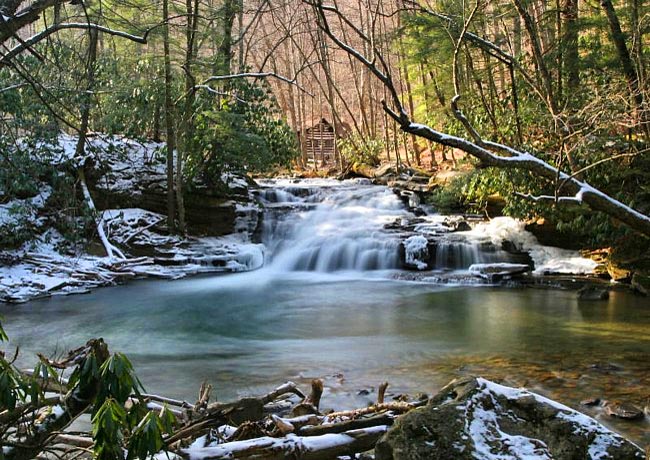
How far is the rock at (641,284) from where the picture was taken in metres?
11.3

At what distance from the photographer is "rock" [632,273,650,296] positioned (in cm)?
1133

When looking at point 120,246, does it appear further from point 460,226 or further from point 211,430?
point 211,430

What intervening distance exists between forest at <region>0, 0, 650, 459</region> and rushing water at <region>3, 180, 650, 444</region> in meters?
0.06

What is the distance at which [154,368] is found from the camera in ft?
23.2

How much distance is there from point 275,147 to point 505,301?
937cm

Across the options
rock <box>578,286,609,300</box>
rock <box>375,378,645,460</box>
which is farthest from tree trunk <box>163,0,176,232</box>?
rock <box>375,378,645,460</box>

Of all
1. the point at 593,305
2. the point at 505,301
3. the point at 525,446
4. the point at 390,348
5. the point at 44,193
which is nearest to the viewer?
the point at 525,446

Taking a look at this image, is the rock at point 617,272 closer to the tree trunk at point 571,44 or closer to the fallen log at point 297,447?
the tree trunk at point 571,44

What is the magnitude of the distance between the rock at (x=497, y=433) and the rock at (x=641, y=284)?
9472 mm

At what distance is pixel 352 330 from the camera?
9336mm

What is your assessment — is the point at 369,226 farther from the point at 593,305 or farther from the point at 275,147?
the point at 593,305

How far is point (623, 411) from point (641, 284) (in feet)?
24.1

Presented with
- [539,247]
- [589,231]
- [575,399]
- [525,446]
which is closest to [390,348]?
[575,399]

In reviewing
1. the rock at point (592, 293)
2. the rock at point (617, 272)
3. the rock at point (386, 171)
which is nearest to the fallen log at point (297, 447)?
the rock at point (592, 293)
